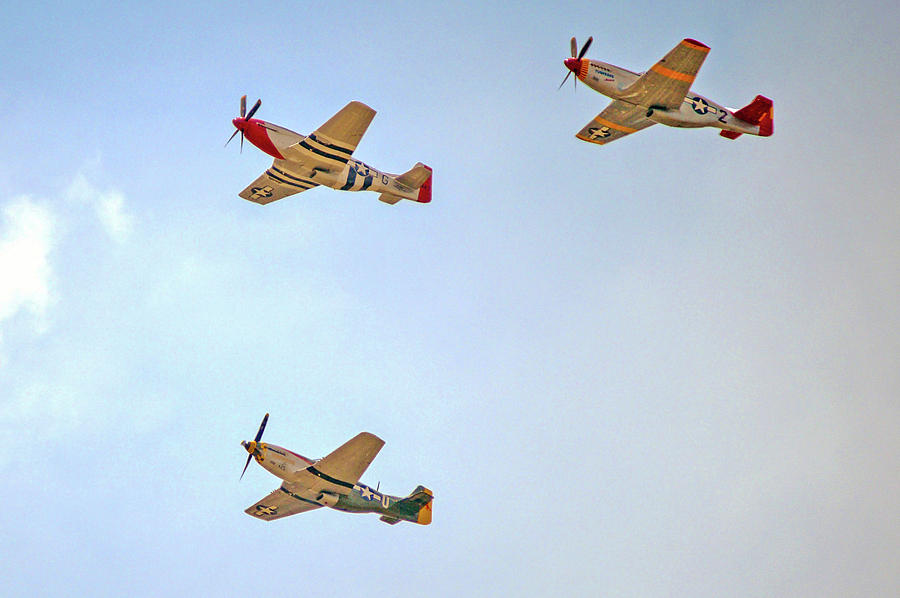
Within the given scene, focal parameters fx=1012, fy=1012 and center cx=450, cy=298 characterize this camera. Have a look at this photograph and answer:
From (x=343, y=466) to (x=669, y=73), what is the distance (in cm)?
2558

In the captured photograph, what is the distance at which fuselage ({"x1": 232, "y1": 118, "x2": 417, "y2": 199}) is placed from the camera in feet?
166

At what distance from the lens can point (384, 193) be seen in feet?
188

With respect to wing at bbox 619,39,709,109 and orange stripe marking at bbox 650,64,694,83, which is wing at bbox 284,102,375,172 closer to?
wing at bbox 619,39,709,109

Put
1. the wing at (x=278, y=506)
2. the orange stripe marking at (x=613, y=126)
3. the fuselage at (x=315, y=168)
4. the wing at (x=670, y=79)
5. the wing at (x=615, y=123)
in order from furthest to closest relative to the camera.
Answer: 1. the wing at (x=278, y=506)
2. the orange stripe marking at (x=613, y=126)
3. the wing at (x=615, y=123)
4. the fuselage at (x=315, y=168)
5. the wing at (x=670, y=79)

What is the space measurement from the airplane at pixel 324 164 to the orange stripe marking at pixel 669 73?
14.1m

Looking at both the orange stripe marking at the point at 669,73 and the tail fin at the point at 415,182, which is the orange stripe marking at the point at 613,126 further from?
the tail fin at the point at 415,182

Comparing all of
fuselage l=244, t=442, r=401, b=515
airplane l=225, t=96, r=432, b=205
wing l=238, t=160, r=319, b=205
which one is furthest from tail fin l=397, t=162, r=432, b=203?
fuselage l=244, t=442, r=401, b=515

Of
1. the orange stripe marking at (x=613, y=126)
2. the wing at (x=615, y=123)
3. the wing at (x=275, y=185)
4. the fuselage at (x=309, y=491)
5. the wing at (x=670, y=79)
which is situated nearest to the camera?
the wing at (x=670, y=79)

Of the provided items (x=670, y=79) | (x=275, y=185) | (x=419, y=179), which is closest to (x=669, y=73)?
(x=670, y=79)

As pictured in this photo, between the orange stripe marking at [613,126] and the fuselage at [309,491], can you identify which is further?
the orange stripe marking at [613,126]

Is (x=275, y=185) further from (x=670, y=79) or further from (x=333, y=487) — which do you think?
(x=670, y=79)

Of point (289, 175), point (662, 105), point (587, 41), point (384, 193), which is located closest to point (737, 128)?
point (662, 105)

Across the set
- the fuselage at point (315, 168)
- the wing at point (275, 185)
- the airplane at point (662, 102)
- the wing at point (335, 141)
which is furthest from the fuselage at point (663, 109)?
the wing at point (275, 185)

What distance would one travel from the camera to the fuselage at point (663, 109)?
49.9m
